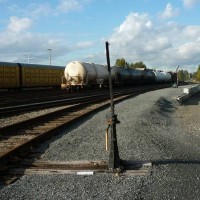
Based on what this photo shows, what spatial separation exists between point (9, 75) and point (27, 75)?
4.07 metres

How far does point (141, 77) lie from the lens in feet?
207

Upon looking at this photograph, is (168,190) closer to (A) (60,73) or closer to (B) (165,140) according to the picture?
(B) (165,140)

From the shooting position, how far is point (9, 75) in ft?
132

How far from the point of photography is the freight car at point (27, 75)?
3978cm

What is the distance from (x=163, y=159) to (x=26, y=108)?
38.8 ft

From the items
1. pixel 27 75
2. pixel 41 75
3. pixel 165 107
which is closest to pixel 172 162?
pixel 165 107

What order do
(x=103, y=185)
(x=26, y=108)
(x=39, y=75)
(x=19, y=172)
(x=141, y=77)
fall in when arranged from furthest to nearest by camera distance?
(x=141, y=77) → (x=39, y=75) → (x=26, y=108) → (x=19, y=172) → (x=103, y=185)

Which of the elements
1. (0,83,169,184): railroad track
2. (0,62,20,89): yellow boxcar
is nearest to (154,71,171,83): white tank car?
(0,62,20,89): yellow boxcar

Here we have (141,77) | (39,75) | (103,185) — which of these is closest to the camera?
(103,185)

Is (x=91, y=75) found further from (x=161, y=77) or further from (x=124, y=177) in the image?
(x=161, y=77)

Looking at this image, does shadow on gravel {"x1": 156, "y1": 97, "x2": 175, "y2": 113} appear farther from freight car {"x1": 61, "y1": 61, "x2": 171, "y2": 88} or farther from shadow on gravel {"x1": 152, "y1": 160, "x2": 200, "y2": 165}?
freight car {"x1": 61, "y1": 61, "x2": 171, "y2": 88}

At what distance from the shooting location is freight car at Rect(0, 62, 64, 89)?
131 ft

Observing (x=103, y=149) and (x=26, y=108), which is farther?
(x=26, y=108)

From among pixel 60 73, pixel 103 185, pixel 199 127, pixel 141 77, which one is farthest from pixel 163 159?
pixel 141 77
